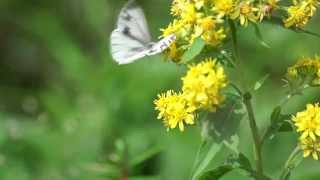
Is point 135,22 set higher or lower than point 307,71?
higher

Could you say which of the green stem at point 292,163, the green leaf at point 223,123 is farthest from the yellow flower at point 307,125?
the green leaf at point 223,123

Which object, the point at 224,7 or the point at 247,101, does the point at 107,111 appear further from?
the point at 224,7

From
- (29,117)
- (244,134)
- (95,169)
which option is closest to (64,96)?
(29,117)

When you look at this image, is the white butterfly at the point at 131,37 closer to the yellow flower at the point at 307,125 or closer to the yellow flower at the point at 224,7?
the yellow flower at the point at 224,7

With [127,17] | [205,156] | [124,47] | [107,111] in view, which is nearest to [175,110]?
[205,156]

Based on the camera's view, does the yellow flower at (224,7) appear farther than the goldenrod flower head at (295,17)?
No

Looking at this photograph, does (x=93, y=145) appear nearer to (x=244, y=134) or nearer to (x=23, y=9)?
(x=244, y=134)
